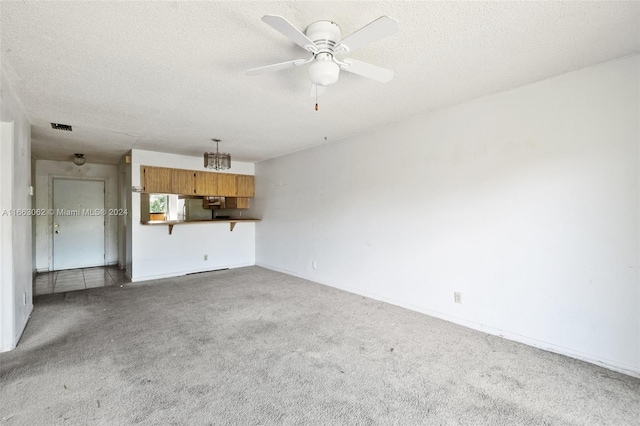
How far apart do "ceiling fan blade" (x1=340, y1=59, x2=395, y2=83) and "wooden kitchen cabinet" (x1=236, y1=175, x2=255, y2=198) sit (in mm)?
4748

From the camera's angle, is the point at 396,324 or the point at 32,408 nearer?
the point at 32,408

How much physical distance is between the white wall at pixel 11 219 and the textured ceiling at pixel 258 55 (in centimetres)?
22

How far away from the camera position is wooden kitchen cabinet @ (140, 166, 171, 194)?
516 cm

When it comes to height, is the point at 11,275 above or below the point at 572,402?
above

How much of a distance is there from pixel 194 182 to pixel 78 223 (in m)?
2.75

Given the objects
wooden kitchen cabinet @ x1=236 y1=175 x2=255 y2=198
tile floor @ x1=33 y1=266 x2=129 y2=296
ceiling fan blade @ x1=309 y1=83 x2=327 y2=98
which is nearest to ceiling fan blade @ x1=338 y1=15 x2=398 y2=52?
ceiling fan blade @ x1=309 y1=83 x2=327 y2=98

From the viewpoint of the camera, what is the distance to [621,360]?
224 cm

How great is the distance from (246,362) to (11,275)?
2.17 meters

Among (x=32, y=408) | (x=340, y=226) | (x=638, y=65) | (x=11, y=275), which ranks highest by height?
(x=638, y=65)

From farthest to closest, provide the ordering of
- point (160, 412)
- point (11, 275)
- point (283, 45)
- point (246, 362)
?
point (11, 275) → point (246, 362) → point (283, 45) → point (160, 412)

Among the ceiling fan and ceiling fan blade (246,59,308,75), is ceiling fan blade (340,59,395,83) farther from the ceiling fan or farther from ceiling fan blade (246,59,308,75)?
ceiling fan blade (246,59,308,75)

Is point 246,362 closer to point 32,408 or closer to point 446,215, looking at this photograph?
point 32,408

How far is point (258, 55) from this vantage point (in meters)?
2.14

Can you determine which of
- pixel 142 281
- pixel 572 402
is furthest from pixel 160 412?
pixel 142 281
